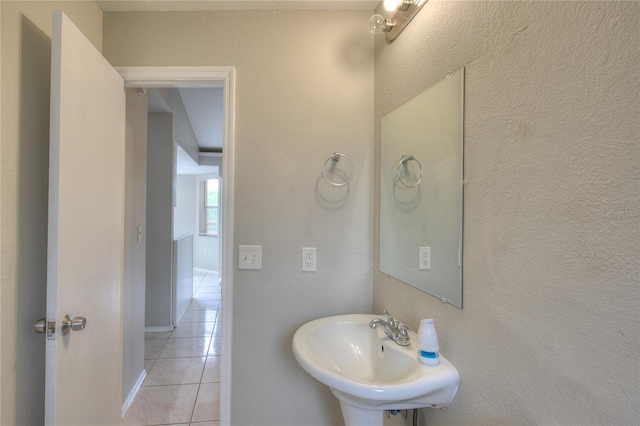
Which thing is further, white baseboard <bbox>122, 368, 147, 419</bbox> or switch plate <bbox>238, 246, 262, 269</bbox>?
white baseboard <bbox>122, 368, 147, 419</bbox>

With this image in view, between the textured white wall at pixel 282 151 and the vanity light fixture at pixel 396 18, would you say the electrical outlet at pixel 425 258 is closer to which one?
the textured white wall at pixel 282 151

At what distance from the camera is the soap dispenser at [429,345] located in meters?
0.87

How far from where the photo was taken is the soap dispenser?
870 mm

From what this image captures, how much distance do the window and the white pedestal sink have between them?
17.4 ft

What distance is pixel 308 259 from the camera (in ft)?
4.60

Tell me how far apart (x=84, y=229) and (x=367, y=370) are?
131 cm

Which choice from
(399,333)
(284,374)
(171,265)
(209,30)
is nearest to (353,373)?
(399,333)

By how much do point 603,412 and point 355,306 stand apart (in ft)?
3.25

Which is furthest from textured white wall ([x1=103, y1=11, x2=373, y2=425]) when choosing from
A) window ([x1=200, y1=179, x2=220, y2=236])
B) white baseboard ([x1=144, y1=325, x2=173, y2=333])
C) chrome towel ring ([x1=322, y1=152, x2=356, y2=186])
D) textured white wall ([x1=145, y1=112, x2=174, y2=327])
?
window ([x1=200, y1=179, x2=220, y2=236])

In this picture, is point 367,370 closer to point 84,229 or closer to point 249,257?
point 249,257

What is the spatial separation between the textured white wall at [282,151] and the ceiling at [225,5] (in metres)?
0.03

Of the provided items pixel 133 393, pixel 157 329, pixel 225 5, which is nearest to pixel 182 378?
pixel 133 393

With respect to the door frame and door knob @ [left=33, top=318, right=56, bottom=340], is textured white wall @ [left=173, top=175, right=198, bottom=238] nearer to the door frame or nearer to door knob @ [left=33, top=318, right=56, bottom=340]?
the door frame

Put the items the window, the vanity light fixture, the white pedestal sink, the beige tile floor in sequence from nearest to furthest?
the white pedestal sink
the vanity light fixture
the beige tile floor
the window
